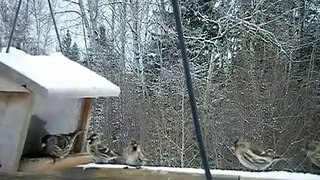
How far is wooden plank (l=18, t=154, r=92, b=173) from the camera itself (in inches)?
66.6

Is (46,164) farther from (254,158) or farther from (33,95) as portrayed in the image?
(254,158)

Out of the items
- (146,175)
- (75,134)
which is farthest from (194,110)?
(75,134)

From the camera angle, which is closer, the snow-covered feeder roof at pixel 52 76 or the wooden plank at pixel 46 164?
the snow-covered feeder roof at pixel 52 76

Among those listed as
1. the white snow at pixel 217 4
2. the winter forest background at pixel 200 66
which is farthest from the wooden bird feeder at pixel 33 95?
the white snow at pixel 217 4

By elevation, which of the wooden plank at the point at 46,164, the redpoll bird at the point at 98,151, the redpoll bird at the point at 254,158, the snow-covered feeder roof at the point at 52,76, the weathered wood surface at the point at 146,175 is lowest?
the redpoll bird at the point at 254,158

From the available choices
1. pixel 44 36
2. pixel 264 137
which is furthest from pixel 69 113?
pixel 44 36

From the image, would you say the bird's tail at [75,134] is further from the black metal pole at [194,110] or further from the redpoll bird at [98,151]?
the black metal pole at [194,110]

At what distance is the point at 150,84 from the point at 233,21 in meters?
1.19

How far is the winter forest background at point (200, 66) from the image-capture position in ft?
19.9

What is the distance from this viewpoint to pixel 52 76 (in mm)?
1648

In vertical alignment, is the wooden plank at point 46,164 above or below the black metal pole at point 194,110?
below

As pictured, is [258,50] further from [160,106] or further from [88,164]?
[88,164]

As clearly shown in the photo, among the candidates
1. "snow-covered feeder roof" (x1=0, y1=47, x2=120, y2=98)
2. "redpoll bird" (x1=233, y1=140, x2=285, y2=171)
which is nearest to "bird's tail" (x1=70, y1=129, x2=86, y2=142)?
"snow-covered feeder roof" (x1=0, y1=47, x2=120, y2=98)

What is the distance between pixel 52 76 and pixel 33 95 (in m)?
0.07
